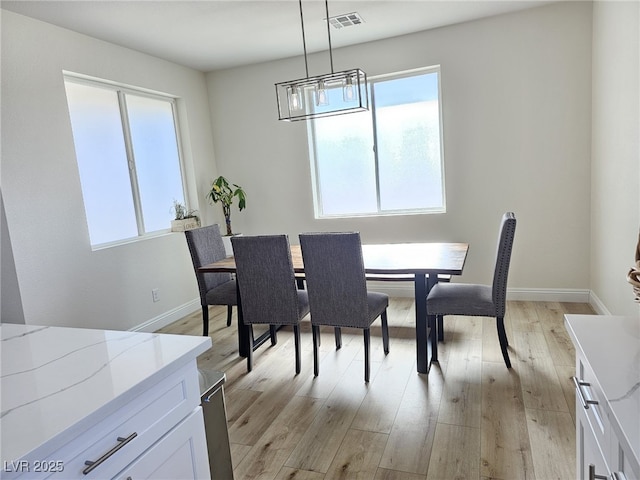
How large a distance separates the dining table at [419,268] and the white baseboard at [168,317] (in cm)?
100

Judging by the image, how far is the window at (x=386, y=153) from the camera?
4.19 m

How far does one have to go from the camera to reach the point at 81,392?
931 millimetres

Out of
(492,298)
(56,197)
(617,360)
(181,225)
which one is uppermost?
(56,197)

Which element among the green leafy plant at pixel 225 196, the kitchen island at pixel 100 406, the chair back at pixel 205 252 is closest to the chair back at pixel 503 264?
the kitchen island at pixel 100 406

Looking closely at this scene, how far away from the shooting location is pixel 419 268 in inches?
103

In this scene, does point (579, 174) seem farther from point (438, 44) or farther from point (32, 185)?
Result: point (32, 185)

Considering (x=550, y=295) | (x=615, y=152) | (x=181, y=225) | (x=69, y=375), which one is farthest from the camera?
(x=181, y=225)

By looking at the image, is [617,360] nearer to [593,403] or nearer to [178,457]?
[593,403]

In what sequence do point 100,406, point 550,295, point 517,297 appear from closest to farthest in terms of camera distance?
1. point 100,406
2. point 550,295
3. point 517,297

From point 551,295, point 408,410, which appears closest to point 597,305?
point 551,295

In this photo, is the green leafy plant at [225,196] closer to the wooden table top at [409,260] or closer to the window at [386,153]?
the window at [386,153]

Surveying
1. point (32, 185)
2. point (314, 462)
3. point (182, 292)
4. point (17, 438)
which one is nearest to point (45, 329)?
point (17, 438)

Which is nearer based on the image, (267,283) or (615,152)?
(267,283)

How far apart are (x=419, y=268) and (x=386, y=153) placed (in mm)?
2054
